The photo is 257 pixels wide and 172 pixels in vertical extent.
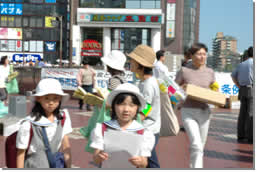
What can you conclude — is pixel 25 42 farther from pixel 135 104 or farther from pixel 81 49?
pixel 135 104

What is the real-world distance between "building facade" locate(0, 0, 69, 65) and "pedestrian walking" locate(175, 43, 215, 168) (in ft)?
220

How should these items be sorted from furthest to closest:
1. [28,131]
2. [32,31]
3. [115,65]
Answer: [32,31] < [115,65] < [28,131]

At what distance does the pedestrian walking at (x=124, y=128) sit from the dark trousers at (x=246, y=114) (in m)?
4.65

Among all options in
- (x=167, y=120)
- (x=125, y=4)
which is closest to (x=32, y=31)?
(x=125, y=4)

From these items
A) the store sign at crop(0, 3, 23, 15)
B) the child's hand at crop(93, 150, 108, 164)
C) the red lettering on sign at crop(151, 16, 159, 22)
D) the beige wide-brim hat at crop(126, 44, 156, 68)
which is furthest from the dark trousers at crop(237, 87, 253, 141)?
the store sign at crop(0, 3, 23, 15)

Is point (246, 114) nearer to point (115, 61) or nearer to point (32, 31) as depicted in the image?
point (115, 61)

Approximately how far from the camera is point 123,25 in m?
44.0


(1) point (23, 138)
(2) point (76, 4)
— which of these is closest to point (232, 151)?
(1) point (23, 138)

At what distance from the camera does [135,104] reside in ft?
10.7

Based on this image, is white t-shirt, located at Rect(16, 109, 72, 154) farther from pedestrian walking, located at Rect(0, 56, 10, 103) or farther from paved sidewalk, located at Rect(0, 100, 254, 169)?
pedestrian walking, located at Rect(0, 56, 10, 103)

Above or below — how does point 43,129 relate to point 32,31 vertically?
Result: below

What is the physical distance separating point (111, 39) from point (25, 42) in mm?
32507

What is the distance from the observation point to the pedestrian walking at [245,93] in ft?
24.2

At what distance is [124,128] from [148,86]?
941mm
